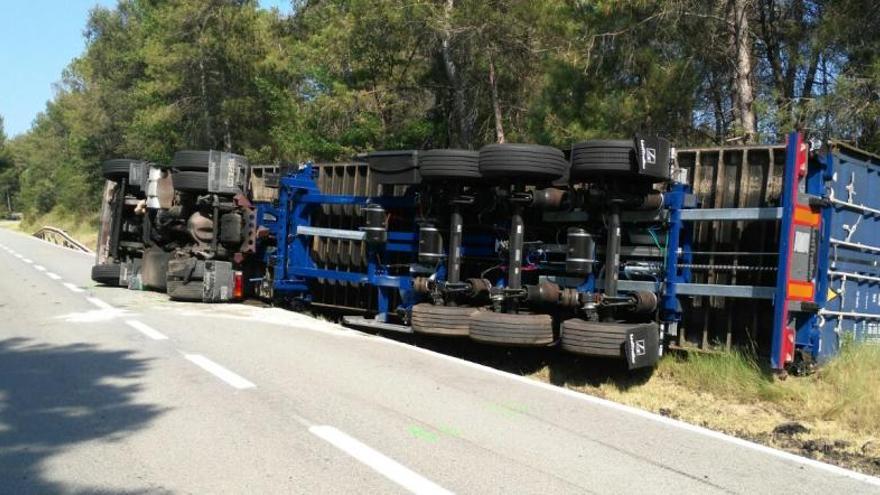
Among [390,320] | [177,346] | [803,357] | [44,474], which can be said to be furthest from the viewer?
[390,320]

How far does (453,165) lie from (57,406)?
4891mm

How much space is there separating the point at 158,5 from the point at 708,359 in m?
34.9

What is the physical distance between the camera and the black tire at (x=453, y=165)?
341 inches

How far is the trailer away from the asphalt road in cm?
104

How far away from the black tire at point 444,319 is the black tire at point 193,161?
18.7 ft

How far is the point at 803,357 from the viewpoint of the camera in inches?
285

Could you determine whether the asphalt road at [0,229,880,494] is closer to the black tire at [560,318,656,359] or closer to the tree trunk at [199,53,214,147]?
the black tire at [560,318,656,359]

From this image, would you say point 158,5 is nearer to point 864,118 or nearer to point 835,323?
point 864,118

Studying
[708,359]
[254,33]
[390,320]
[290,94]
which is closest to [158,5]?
[254,33]

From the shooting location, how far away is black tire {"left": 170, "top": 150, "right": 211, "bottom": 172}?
40.9 feet

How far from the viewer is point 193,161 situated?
41.2 feet

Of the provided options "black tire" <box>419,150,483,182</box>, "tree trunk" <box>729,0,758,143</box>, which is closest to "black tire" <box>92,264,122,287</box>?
"black tire" <box>419,150,483,182</box>

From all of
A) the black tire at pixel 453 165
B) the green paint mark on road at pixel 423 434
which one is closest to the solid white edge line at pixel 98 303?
the black tire at pixel 453 165

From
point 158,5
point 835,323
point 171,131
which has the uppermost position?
point 158,5
